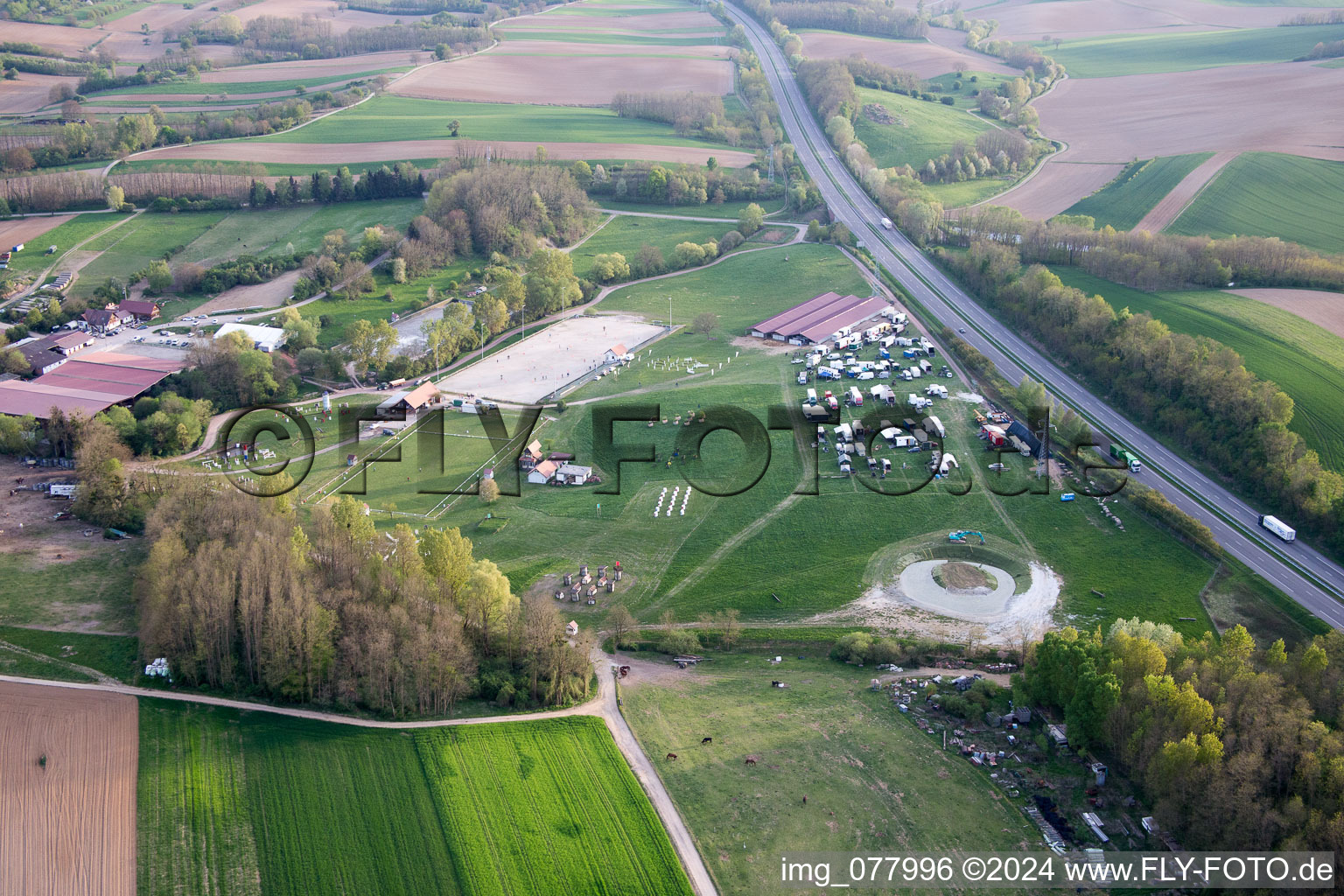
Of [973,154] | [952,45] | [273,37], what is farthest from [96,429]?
[952,45]

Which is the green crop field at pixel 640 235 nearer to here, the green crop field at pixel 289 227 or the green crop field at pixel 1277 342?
the green crop field at pixel 289 227

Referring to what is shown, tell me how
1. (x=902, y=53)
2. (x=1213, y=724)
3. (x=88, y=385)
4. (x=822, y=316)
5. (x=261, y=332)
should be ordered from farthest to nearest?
(x=902, y=53)
(x=822, y=316)
(x=261, y=332)
(x=88, y=385)
(x=1213, y=724)

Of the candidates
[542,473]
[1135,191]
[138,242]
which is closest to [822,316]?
[542,473]

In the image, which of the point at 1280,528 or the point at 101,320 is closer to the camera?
the point at 1280,528

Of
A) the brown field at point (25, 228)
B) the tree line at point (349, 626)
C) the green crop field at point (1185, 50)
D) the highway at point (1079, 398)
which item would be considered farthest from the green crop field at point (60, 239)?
the green crop field at point (1185, 50)

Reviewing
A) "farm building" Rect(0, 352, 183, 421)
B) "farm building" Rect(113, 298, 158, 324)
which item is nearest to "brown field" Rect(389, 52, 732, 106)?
"farm building" Rect(113, 298, 158, 324)

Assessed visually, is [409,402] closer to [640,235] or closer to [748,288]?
[748,288]
